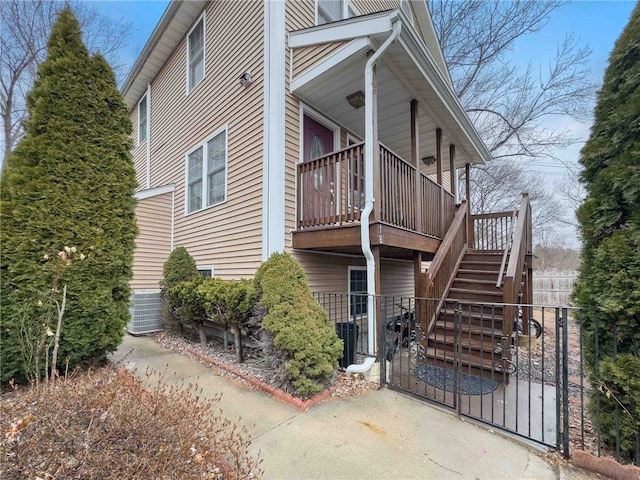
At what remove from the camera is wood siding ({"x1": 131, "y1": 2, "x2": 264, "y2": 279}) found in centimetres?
567

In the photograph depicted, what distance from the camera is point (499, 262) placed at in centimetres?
626

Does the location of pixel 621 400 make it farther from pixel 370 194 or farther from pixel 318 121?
pixel 318 121

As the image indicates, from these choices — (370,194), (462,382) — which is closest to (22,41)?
(370,194)

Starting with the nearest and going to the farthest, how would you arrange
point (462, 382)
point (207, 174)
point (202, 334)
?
point (462, 382), point (202, 334), point (207, 174)

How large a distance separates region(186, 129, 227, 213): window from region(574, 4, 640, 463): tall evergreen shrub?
5718 mm

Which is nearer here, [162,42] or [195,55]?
[195,55]

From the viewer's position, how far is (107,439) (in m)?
2.08

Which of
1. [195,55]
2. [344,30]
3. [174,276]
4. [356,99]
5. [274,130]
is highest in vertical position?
[195,55]

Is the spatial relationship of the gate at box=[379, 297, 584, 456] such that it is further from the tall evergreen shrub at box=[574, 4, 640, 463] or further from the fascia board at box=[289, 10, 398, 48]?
the fascia board at box=[289, 10, 398, 48]

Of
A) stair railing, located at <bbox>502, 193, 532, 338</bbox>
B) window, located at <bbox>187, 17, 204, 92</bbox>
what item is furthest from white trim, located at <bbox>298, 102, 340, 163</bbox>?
stair railing, located at <bbox>502, 193, 532, 338</bbox>

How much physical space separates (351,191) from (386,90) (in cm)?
232

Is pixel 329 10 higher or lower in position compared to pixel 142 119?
higher

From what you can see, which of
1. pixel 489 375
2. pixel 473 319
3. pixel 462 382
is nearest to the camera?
pixel 462 382

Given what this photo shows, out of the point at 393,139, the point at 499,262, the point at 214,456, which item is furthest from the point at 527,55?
the point at 214,456
